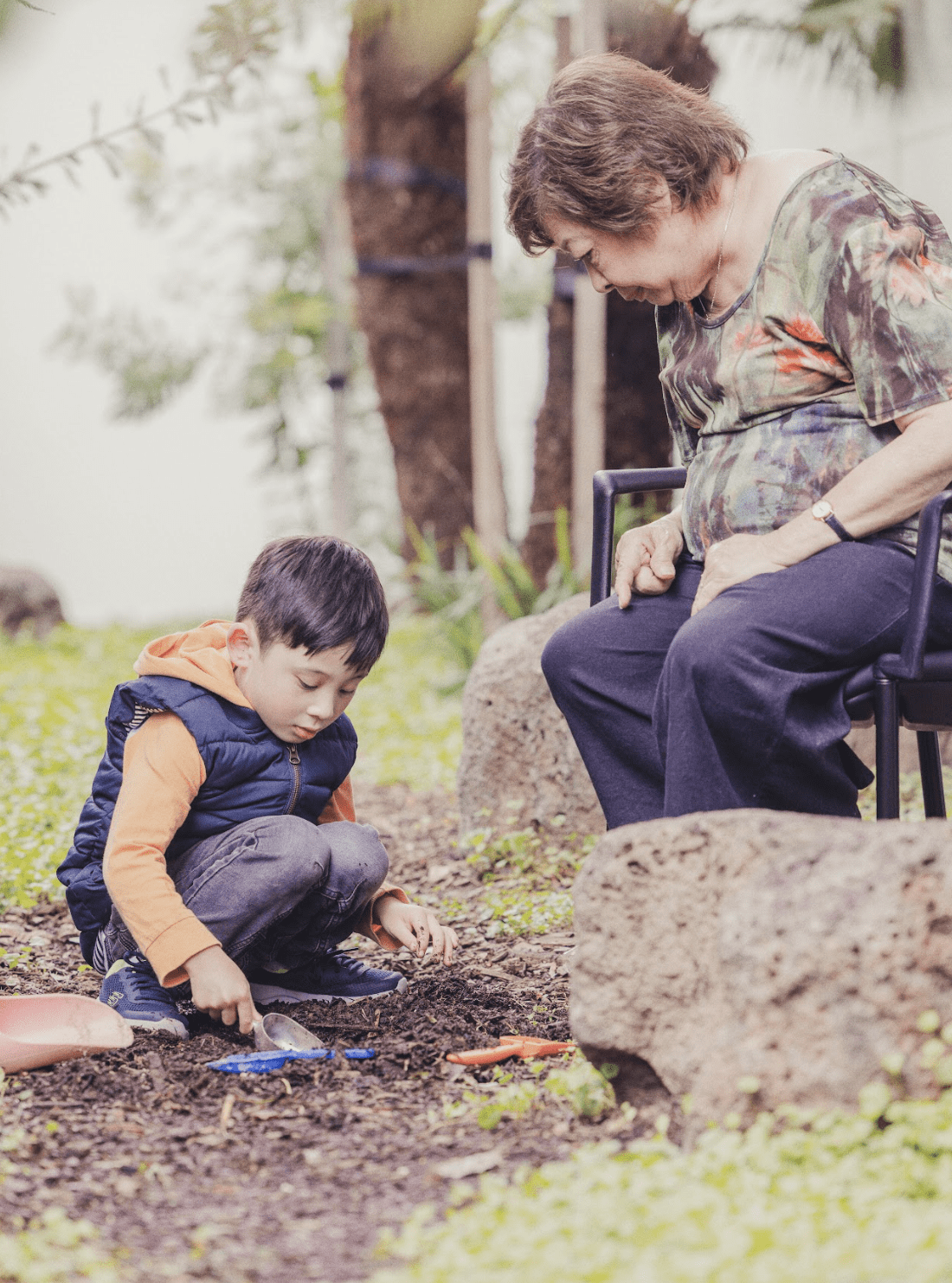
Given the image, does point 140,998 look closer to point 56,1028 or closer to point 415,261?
point 56,1028

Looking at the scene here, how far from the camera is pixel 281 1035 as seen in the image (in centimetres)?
220

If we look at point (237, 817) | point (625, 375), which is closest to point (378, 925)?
point (237, 817)

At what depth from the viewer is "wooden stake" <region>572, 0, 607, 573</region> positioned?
5102 mm

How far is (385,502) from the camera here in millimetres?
9883

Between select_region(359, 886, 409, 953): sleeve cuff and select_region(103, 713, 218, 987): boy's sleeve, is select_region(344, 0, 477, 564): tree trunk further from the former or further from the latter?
select_region(103, 713, 218, 987): boy's sleeve

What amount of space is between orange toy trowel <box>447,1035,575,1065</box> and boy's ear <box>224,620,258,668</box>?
0.79 m

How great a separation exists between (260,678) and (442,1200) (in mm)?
1009

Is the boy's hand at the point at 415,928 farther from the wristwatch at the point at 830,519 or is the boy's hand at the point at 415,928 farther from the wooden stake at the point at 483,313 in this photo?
the wooden stake at the point at 483,313

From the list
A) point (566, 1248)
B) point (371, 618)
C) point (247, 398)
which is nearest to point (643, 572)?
point (371, 618)

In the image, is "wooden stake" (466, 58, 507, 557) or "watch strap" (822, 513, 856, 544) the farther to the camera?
"wooden stake" (466, 58, 507, 557)

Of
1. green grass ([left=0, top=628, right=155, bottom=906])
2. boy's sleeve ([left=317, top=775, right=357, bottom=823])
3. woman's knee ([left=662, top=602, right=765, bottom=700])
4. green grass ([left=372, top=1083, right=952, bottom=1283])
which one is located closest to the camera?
green grass ([left=372, top=1083, right=952, bottom=1283])

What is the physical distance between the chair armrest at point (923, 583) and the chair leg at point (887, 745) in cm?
5

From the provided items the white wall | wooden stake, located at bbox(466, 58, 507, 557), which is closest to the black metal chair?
the white wall

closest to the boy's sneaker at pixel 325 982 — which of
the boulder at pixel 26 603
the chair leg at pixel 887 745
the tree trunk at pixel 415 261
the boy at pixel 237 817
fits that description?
the boy at pixel 237 817
